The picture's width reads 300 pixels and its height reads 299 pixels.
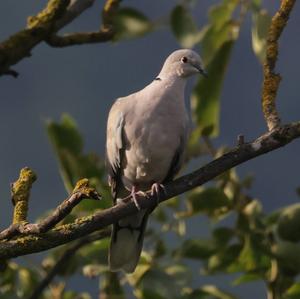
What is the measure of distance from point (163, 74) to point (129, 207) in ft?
5.91

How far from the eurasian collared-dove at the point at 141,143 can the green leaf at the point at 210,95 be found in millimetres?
600

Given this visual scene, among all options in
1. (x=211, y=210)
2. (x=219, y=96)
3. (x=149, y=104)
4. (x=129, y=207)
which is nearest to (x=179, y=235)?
(x=211, y=210)

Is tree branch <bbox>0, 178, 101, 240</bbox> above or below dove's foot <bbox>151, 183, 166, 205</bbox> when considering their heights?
below

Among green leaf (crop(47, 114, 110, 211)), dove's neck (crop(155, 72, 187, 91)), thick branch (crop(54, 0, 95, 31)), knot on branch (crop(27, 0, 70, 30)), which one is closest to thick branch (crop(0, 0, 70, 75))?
knot on branch (crop(27, 0, 70, 30))

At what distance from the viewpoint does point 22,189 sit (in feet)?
10.9

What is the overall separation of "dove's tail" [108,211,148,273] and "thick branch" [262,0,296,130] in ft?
4.87

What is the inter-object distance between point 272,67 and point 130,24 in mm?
1141

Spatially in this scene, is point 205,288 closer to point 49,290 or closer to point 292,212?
point 292,212

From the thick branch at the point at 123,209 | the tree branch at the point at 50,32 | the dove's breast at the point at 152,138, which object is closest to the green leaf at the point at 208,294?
the dove's breast at the point at 152,138

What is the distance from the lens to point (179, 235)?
4.74 metres

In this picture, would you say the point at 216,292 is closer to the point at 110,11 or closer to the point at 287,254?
the point at 287,254

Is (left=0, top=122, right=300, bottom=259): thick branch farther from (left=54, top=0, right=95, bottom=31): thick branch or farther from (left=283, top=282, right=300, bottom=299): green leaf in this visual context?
(left=54, top=0, right=95, bottom=31): thick branch

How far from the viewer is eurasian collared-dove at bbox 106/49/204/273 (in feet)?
14.4

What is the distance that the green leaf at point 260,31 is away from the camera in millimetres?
3811
